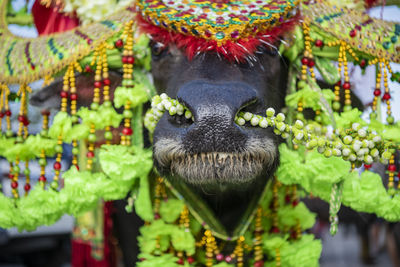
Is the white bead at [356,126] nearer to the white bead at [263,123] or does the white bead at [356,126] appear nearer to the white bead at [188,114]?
the white bead at [263,123]

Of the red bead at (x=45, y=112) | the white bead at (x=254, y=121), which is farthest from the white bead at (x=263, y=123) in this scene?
the red bead at (x=45, y=112)

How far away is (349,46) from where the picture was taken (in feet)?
5.04

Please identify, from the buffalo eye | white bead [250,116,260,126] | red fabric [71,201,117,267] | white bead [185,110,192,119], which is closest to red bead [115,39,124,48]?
the buffalo eye

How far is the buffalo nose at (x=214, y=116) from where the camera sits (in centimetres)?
122

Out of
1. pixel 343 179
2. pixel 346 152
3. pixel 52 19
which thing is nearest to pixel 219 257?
pixel 343 179

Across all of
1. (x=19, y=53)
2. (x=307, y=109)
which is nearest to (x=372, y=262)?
(x=307, y=109)

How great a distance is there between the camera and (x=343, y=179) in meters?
1.48

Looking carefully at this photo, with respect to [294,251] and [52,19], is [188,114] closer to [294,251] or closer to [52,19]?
[294,251]

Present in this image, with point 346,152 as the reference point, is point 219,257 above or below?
below

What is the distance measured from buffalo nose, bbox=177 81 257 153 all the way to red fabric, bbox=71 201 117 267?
3.57ft

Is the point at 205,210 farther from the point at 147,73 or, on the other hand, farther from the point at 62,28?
the point at 62,28

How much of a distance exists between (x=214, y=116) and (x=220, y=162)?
13cm

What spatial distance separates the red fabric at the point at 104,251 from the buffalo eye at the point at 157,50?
2.82ft

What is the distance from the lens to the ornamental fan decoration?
1.42m
